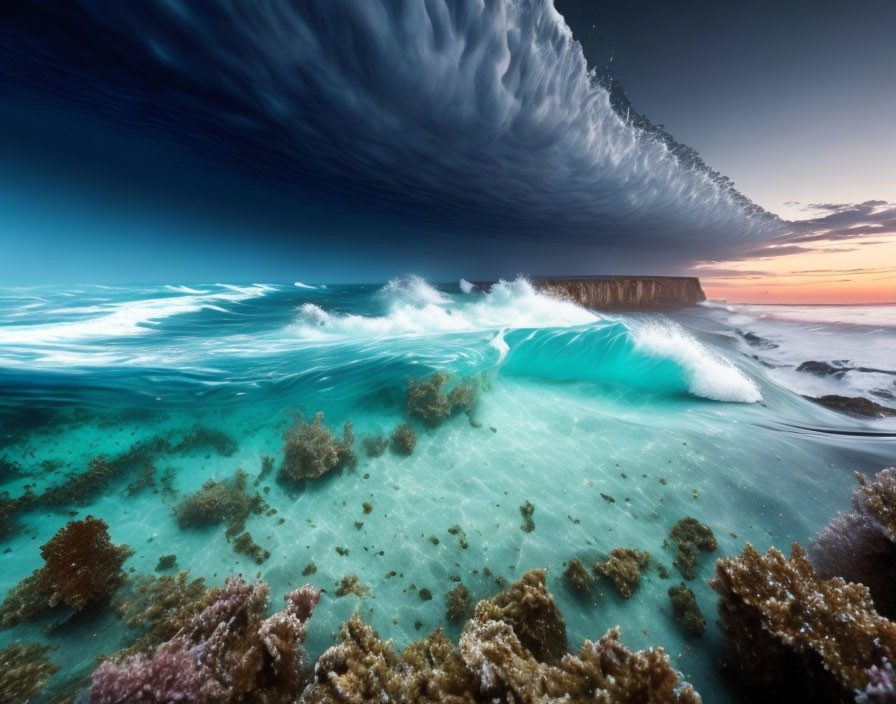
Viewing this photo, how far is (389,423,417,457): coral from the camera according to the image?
9.03 metres

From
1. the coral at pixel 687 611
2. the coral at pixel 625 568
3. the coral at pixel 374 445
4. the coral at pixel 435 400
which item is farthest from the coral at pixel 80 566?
the coral at pixel 687 611

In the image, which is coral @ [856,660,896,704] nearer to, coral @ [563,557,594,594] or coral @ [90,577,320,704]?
coral @ [563,557,594,594]

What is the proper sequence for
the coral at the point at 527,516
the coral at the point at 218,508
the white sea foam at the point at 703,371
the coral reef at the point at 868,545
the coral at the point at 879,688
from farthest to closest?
the white sea foam at the point at 703,371
the coral at the point at 218,508
the coral at the point at 527,516
the coral reef at the point at 868,545
the coral at the point at 879,688

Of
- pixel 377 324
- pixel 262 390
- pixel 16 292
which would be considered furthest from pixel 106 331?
pixel 16 292

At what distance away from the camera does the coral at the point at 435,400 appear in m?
10.2

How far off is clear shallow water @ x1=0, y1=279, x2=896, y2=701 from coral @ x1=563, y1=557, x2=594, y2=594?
208mm

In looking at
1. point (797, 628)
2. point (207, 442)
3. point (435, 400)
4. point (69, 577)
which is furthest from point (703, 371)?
point (207, 442)

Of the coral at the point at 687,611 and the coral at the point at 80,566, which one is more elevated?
the coral at the point at 80,566

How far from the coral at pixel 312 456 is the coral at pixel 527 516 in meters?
4.92

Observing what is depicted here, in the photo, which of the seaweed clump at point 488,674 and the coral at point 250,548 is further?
the coral at point 250,548

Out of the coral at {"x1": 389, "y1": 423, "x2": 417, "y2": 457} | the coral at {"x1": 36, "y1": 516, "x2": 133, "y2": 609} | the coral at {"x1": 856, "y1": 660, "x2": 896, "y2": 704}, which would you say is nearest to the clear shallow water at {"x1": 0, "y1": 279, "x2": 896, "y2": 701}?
the coral at {"x1": 389, "y1": 423, "x2": 417, "y2": 457}

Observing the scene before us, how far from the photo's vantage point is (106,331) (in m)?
11.2

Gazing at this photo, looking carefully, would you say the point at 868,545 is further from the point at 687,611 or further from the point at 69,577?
the point at 69,577

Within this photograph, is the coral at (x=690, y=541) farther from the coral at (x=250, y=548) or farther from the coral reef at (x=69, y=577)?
the coral reef at (x=69, y=577)
